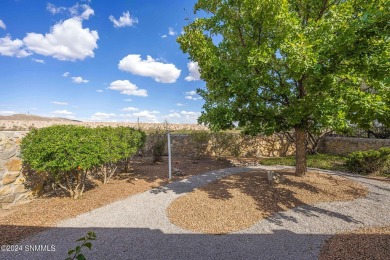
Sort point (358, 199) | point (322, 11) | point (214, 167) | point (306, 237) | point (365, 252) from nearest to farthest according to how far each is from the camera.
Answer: point (365, 252) < point (306, 237) < point (358, 199) < point (322, 11) < point (214, 167)

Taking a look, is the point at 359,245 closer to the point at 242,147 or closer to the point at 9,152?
the point at 9,152

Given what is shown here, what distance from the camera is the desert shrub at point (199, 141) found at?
1507 cm

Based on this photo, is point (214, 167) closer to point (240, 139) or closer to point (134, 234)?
point (240, 139)

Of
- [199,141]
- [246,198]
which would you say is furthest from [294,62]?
[199,141]

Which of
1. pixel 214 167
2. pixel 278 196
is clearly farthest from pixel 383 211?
pixel 214 167

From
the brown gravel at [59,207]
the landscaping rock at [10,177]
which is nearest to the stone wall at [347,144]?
the brown gravel at [59,207]

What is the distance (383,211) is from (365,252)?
8.56ft

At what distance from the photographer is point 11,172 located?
6262 mm

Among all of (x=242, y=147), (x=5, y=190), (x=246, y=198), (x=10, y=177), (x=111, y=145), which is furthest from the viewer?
(x=242, y=147)

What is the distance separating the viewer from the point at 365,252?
3.74 meters

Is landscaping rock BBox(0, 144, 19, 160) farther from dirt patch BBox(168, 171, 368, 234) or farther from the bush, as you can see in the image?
dirt patch BBox(168, 171, 368, 234)

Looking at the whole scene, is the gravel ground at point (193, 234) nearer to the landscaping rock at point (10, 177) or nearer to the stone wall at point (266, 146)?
the landscaping rock at point (10, 177)

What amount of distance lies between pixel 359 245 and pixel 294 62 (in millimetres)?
3817

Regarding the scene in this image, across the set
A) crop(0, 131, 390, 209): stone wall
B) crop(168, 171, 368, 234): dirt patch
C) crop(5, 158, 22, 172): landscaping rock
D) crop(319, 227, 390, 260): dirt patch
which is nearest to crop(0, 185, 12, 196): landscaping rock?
crop(5, 158, 22, 172): landscaping rock
